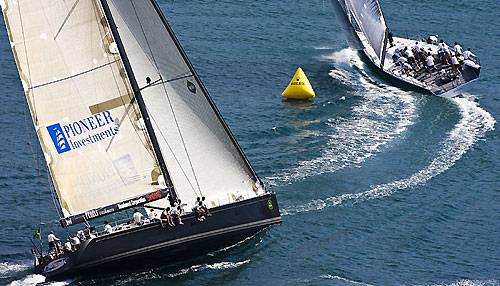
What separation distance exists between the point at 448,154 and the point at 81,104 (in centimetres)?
2489

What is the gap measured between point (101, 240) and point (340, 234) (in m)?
12.1

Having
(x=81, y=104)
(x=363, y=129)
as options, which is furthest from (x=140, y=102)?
(x=363, y=129)

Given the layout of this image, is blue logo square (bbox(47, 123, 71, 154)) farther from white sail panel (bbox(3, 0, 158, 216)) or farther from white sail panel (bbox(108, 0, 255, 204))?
white sail panel (bbox(108, 0, 255, 204))

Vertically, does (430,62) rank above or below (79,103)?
below

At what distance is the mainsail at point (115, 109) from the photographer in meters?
39.3

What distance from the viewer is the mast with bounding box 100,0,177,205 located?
3978cm

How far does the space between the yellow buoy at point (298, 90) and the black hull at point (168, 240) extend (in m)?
23.0

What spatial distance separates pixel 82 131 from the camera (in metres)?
40.5

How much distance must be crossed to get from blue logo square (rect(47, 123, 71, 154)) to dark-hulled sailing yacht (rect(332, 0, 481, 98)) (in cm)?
3295

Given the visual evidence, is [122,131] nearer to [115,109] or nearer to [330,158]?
[115,109]

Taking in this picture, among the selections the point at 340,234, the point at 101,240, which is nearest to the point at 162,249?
the point at 101,240

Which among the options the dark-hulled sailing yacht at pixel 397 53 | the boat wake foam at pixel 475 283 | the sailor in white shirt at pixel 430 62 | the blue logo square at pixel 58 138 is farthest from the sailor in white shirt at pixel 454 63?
the blue logo square at pixel 58 138

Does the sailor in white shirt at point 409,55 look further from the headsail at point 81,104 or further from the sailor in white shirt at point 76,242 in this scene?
the sailor in white shirt at point 76,242

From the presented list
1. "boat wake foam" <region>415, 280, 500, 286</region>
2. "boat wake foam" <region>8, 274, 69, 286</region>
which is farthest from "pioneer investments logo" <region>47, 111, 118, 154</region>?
"boat wake foam" <region>415, 280, 500, 286</region>
